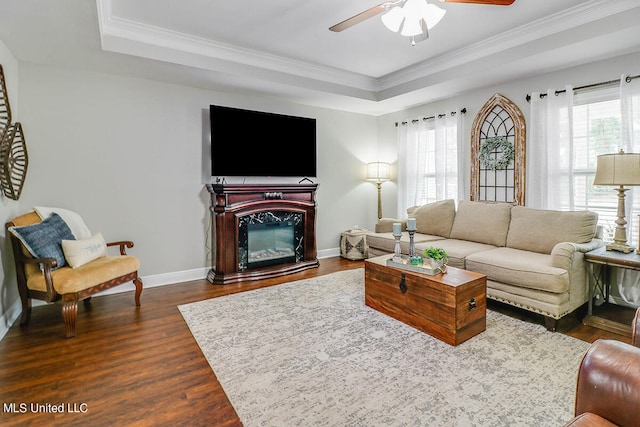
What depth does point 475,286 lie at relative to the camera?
2.56m

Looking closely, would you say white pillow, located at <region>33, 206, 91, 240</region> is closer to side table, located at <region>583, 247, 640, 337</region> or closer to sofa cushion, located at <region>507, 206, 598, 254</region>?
sofa cushion, located at <region>507, 206, 598, 254</region>

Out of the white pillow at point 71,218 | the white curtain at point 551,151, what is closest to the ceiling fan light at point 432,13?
the white curtain at point 551,151

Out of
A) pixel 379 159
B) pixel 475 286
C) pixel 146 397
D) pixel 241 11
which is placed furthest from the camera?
pixel 379 159

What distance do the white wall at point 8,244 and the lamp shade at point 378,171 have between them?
4.41m

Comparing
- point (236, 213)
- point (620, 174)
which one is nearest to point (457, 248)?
point (620, 174)

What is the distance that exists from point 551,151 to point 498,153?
2.02 feet

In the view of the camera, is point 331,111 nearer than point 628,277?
No

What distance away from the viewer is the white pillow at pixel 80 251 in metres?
2.80

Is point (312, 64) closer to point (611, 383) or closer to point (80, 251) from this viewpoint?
point (80, 251)

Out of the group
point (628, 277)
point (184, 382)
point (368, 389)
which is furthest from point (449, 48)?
point (184, 382)

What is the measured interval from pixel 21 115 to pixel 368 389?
389 centimetres

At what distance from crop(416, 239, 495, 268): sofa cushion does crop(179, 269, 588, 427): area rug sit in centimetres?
57

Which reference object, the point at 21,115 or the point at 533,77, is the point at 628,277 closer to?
the point at 533,77

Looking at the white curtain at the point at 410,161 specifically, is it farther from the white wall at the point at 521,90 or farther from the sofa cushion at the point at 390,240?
the sofa cushion at the point at 390,240
